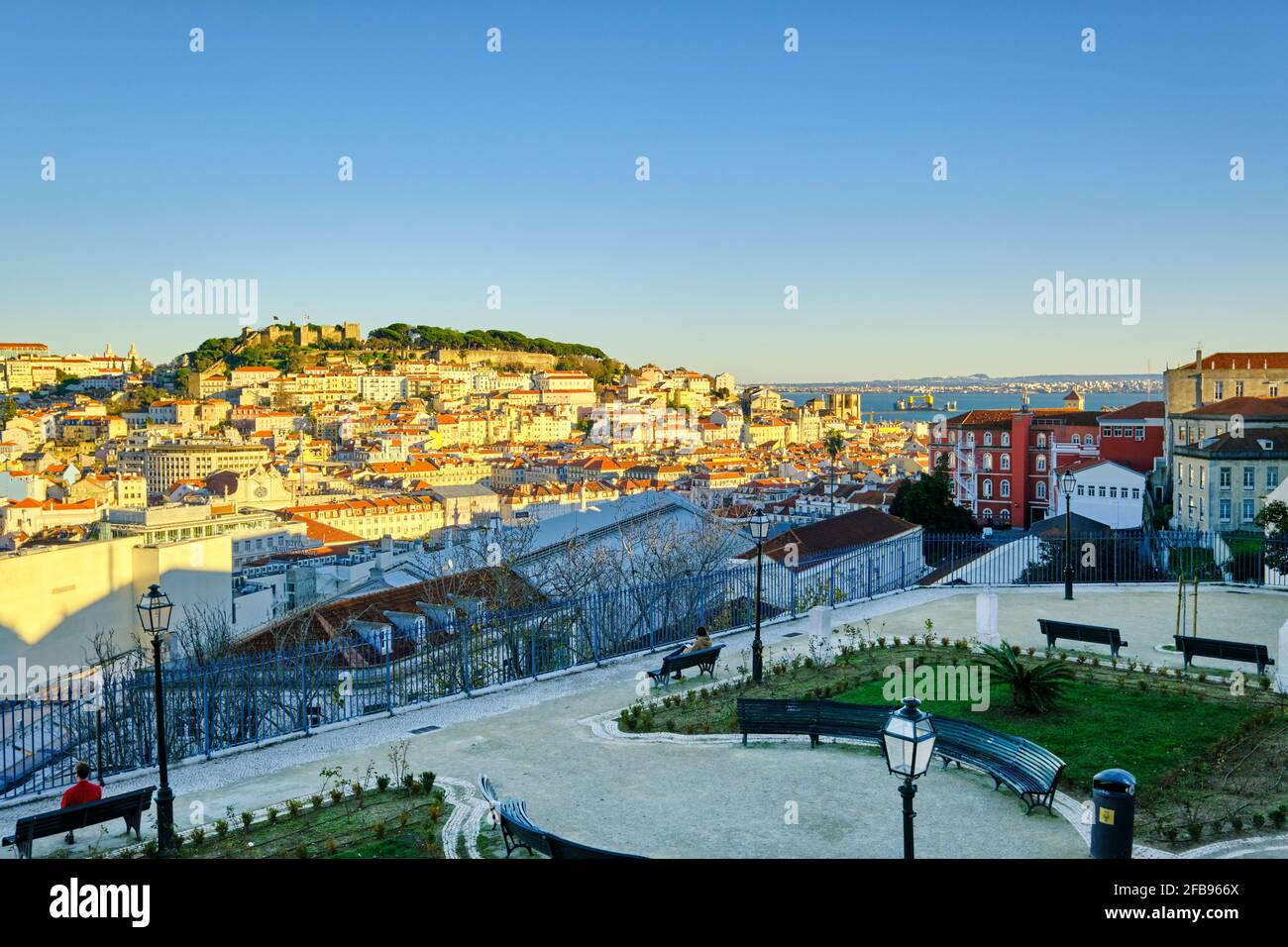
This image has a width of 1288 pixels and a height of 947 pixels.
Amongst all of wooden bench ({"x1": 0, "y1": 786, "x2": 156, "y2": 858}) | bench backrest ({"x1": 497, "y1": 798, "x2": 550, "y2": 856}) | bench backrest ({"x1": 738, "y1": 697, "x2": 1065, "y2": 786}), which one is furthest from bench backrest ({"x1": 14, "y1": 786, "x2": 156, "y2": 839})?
bench backrest ({"x1": 738, "y1": 697, "x2": 1065, "y2": 786})

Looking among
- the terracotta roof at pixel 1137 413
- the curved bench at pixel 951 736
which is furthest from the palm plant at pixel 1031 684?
the terracotta roof at pixel 1137 413

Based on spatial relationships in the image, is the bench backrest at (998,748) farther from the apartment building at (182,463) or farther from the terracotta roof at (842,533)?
the apartment building at (182,463)

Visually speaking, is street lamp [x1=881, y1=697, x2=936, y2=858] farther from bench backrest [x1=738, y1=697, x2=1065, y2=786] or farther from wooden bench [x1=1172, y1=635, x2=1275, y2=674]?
wooden bench [x1=1172, y1=635, x2=1275, y2=674]

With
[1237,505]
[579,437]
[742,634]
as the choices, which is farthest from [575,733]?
[579,437]

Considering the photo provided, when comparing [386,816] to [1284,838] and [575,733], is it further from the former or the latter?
[1284,838]

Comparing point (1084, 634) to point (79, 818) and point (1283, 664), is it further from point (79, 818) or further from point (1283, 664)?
point (79, 818)

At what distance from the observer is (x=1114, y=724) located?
9523 millimetres

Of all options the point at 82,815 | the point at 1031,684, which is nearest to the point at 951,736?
the point at 1031,684

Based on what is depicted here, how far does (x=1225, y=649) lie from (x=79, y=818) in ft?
35.8

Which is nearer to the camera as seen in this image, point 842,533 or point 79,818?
point 79,818

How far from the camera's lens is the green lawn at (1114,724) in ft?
27.9

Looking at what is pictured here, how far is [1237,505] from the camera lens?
3616 cm

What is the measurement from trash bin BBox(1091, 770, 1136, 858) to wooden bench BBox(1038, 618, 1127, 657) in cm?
641
